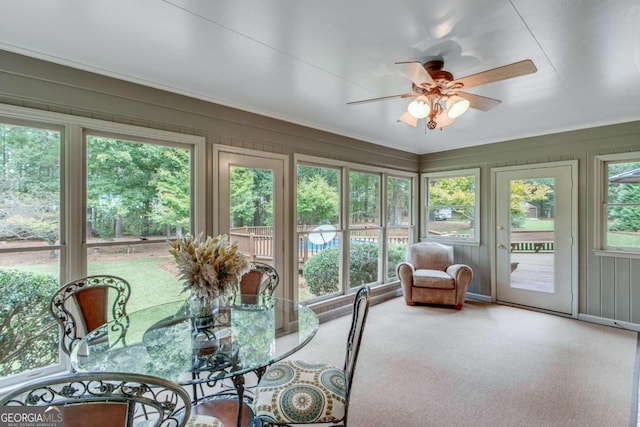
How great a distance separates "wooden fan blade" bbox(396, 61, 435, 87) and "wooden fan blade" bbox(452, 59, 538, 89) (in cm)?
23

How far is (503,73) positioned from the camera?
6.29ft

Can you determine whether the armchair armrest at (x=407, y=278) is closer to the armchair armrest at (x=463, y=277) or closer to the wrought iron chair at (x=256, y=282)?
the armchair armrest at (x=463, y=277)

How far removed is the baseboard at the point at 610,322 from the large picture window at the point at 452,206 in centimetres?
166

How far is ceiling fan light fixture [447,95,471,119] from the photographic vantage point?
2249 millimetres

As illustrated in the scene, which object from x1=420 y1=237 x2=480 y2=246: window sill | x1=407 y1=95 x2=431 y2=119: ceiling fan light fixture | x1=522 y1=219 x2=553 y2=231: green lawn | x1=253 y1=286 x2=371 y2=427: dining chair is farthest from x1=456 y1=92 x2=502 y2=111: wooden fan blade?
x1=420 y1=237 x2=480 y2=246: window sill

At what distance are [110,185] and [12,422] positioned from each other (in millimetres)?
2057

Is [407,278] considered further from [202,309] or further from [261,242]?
[202,309]

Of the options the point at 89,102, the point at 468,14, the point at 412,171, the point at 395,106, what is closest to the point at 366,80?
the point at 395,106

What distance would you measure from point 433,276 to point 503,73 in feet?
10.8

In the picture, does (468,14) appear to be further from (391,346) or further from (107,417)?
(391,346)

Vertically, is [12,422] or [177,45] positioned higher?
[177,45]

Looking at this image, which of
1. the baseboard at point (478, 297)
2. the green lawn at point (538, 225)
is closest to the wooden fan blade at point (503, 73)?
the green lawn at point (538, 225)

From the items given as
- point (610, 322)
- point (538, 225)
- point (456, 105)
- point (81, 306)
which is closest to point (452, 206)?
point (538, 225)

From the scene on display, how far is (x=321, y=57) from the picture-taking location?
7.47 ft
